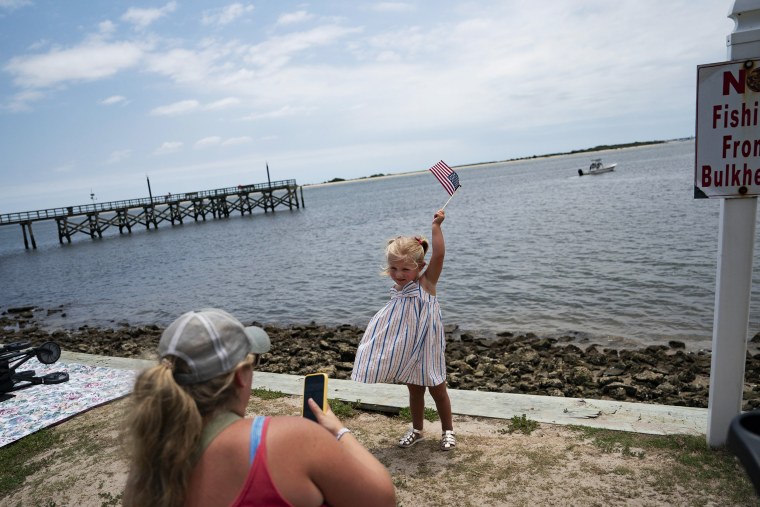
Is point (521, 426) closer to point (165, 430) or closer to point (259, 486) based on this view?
point (259, 486)

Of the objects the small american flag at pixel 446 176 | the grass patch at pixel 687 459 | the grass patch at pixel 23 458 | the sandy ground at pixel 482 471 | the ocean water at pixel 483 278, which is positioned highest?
the small american flag at pixel 446 176

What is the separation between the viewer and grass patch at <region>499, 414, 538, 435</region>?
4301 millimetres

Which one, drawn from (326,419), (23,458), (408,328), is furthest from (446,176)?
(23,458)

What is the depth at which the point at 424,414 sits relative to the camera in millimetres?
4773

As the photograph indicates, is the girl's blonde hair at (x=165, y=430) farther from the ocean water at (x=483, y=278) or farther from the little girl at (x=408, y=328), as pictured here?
the ocean water at (x=483, y=278)

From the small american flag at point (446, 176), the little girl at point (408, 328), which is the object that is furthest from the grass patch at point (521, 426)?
the small american flag at point (446, 176)

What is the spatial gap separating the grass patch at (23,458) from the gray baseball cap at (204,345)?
3.51 meters

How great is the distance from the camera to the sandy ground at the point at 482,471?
132 inches

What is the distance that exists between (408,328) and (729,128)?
2.35m

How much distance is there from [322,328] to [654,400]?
7885mm

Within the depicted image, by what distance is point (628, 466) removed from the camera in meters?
3.61

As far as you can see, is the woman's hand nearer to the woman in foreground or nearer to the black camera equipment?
the woman in foreground

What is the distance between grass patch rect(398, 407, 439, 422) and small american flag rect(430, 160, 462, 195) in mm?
1847

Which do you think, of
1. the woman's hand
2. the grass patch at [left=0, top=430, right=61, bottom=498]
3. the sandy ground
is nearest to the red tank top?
the woman's hand
